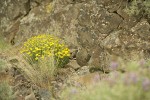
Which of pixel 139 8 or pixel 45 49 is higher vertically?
pixel 139 8

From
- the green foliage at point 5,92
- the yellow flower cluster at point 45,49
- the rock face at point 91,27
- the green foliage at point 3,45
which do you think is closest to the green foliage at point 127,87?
the green foliage at point 5,92

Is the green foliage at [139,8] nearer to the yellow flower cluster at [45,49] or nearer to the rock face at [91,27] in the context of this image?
the rock face at [91,27]

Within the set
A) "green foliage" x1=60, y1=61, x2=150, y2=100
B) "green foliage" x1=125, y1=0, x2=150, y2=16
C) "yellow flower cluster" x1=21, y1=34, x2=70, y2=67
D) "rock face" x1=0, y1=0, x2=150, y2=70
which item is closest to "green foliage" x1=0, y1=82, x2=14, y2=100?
"yellow flower cluster" x1=21, y1=34, x2=70, y2=67

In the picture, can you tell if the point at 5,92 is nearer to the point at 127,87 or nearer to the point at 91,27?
the point at 91,27

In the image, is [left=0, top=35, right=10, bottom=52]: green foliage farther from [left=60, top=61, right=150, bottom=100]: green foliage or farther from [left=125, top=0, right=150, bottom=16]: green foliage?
[left=60, top=61, right=150, bottom=100]: green foliage

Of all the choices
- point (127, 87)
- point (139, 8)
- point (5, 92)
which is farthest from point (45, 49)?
point (127, 87)

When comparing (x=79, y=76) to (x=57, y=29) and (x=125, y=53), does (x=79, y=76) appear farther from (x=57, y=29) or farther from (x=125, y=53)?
(x=57, y=29)

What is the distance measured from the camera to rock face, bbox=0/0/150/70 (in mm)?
7031

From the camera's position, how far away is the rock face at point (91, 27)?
703cm

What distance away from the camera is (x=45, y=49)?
24.3 feet

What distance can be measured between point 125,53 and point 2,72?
2.39 m

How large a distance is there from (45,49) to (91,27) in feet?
3.51

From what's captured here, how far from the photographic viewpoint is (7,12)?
9586 mm

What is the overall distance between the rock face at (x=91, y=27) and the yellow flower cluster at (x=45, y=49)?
0.43 m
